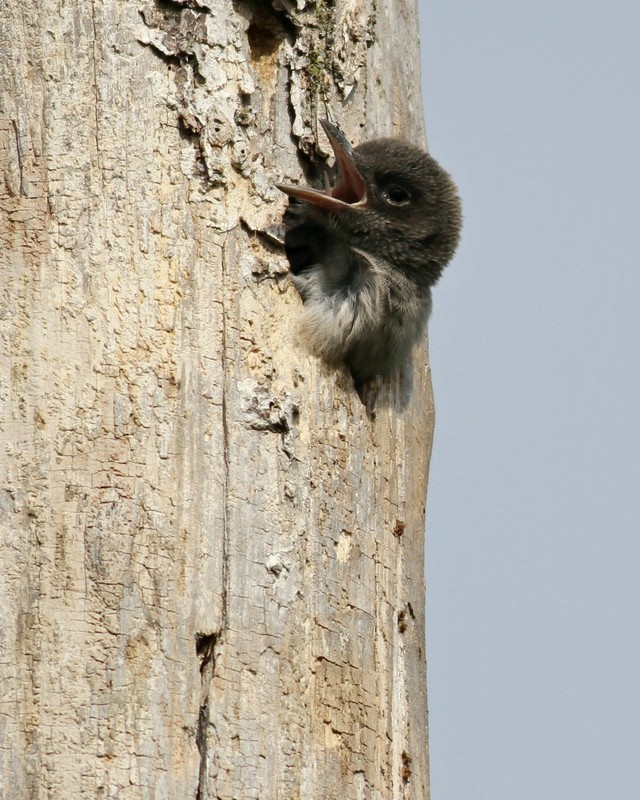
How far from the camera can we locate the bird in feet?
16.2

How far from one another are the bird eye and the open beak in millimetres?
130

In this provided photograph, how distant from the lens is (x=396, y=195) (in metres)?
5.84

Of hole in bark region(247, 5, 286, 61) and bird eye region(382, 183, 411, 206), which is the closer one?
hole in bark region(247, 5, 286, 61)

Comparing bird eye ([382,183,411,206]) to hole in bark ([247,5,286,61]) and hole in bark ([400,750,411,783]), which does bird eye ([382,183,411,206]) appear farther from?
hole in bark ([400,750,411,783])

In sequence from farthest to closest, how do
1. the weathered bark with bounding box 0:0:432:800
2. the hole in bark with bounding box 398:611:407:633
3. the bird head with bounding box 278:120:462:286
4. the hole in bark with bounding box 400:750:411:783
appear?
the bird head with bounding box 278:120:462:286, the hole in bark with bounding box 398:611:407:633, the hole in bark with bounding box 400:750:411:783, the weathered bark with bounding box 0:0:432:800

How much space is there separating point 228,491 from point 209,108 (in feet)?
4.20

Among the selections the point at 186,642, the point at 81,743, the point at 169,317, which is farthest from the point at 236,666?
the point at 169,317

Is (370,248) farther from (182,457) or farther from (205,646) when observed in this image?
A: (205,646)

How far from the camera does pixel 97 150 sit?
452 cm

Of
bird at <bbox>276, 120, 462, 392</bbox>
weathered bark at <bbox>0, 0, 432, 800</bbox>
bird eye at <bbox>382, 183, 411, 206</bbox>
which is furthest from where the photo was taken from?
bird eye at <bbox>382, 183, 411, 206</bbox>

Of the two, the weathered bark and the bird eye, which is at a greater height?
the bird eye

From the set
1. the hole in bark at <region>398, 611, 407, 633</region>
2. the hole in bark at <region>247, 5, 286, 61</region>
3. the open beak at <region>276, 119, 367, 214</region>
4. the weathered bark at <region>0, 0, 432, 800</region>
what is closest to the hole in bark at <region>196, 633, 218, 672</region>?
the weathered bark at <region>0, 0, 432, 800</region>

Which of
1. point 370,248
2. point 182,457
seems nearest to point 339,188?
point 370,248

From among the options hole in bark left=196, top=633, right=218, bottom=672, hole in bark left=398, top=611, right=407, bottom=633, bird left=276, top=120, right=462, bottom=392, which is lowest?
hole in bark left=196, top=633, right=218, bottom=672
